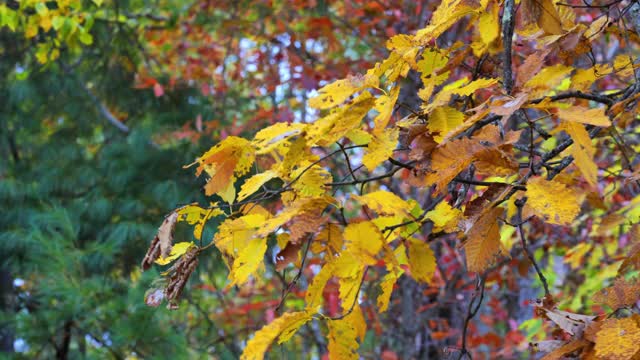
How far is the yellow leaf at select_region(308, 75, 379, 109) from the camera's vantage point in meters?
1.11

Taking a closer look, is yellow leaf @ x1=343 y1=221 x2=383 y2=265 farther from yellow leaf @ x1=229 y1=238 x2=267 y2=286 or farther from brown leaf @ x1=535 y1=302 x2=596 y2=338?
brown leaf @ x1=535 y1=302 x2=596 y2=338

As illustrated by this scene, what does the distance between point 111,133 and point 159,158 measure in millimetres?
914

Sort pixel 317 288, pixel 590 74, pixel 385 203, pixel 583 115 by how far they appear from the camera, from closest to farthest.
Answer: pixel 583 115 < pixel 385 203 < pixel 317 288 < pixel 590 74

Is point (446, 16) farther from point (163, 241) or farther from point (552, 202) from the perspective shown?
point (163, 241)

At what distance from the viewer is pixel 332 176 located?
51.0 inches

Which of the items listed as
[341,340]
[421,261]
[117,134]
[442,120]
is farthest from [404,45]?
[117,134]

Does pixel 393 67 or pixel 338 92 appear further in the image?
pixel 393 67

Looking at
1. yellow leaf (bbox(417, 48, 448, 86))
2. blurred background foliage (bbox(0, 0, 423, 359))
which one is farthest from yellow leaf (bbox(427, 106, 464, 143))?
blurred background foliage (bbox(0, 0, 423, 359))

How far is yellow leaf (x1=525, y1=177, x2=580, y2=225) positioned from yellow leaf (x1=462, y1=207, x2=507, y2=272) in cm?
12

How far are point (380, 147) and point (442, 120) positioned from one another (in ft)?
0.41

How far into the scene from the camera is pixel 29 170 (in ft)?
17.2

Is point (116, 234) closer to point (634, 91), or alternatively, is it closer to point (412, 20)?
point (412, 20)

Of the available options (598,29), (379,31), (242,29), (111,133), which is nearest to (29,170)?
(111,133)

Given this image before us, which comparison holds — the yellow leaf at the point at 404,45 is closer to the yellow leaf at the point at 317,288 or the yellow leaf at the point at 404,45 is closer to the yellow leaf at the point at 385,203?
the yellow leaf at the point at 385,203
